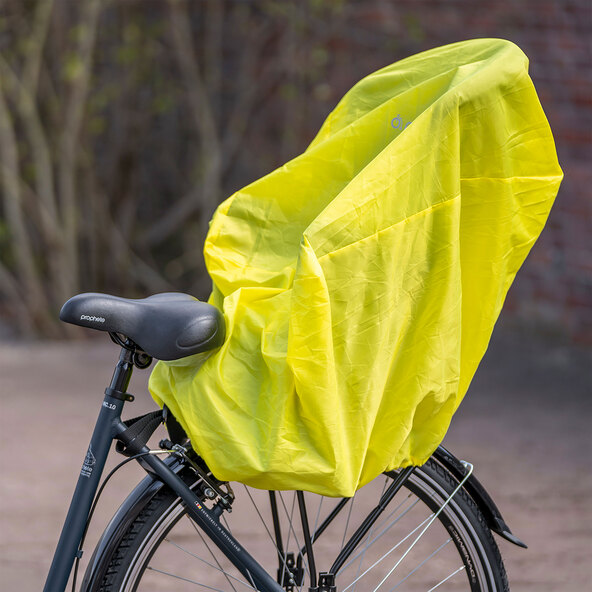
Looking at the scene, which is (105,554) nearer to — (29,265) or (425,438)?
(425,438)

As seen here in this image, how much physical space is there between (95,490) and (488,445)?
9.29 feet

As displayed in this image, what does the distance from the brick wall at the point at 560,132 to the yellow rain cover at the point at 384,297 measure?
3627 mm

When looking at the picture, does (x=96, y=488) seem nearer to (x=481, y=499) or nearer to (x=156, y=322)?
(x=156, y=322)

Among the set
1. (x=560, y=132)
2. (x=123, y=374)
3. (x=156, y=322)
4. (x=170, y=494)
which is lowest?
(x=170, y=494)

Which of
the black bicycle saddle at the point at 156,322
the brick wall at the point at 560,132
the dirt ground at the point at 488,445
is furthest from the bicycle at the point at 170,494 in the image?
the brick wall at the point at 560,132

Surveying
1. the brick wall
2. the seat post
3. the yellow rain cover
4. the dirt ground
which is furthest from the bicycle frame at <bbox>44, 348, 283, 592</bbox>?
the brick wall

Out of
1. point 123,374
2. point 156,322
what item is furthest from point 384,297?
point 123,374

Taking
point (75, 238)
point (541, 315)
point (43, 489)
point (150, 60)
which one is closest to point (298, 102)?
point (150, 60)

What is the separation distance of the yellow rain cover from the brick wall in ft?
11.9

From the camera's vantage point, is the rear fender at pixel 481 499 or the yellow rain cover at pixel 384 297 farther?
the rear fender at pixel 481 499

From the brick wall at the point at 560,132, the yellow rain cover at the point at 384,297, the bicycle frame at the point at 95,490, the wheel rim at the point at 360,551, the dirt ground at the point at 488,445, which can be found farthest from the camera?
the brick wall at the point at 560,132

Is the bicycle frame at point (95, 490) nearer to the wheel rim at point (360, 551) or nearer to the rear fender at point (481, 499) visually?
the wheel rim at point (360, 551)

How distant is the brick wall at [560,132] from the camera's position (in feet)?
19.1

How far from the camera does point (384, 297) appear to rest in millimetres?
2225
